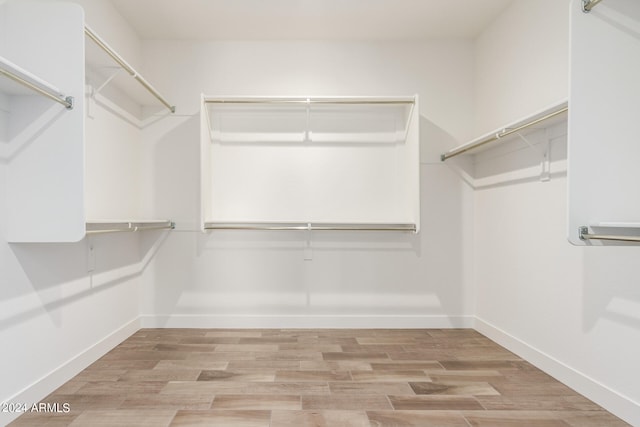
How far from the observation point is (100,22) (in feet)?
8.04

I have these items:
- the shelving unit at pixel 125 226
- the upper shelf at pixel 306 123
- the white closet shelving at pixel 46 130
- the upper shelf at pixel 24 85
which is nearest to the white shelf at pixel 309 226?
the shelving unit at pixel 125 226

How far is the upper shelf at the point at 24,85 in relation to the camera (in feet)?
4.42

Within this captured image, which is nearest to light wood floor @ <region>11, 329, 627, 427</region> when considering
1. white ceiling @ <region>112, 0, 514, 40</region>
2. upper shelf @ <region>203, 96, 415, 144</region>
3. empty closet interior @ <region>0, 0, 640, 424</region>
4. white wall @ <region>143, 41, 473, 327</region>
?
empty closet interior @ <region>0, 0, 640, 424</region>

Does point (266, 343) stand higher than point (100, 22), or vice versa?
point (100, 22)

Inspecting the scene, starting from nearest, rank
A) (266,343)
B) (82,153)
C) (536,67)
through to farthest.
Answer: (82,153)
(536,67)
(266,343)

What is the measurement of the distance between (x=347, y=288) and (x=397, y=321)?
0.48 m

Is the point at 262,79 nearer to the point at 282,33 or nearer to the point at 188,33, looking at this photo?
the point at 282,33

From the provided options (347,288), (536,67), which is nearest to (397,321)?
(347,288)

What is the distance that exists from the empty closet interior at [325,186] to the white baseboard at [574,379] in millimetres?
14

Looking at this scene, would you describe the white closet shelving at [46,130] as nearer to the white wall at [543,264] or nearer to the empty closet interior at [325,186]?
the empty closet interior at [325,186]

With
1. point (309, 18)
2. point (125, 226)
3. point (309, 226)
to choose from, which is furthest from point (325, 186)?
point (125, 226)

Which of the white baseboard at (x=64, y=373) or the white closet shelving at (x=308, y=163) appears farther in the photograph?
the white closet shelving at (x=308, y=163)

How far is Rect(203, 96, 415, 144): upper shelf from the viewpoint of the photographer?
3068 millimetres

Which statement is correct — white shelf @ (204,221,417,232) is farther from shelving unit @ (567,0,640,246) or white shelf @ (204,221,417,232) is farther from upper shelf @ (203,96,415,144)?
shelving unit @ (567,0,640,246)
